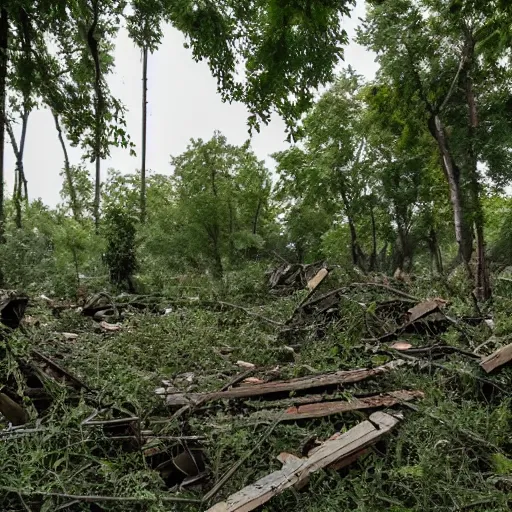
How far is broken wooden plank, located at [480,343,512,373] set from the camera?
11.8 feet

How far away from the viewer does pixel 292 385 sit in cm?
381

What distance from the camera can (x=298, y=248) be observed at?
68.9 feet

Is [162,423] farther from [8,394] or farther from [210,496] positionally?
[8,394]

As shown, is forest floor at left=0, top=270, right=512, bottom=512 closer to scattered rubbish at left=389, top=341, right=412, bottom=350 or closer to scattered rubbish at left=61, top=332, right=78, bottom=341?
scattered rubbish at left=389, top=341, right=412, bottom=350

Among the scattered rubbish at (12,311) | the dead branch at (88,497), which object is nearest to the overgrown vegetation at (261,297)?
the dead branch at (88,497)

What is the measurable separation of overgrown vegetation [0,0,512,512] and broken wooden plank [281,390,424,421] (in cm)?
8

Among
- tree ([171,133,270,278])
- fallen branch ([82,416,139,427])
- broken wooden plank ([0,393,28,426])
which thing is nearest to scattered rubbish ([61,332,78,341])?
broken wooden plank ([0,393,28,426])

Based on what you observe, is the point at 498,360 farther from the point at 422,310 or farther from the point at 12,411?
the point at 12,411

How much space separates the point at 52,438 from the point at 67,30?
9.15 meters

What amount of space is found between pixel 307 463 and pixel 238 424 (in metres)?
0.63

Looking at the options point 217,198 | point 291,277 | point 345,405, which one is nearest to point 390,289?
point 291,277

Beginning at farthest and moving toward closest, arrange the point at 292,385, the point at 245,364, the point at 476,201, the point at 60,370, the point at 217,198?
the point at 217,198 < the point at 476,201 < the point at 245,364 < the point at 292,385 < the point at 60,370

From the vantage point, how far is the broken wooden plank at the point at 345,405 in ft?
10.8

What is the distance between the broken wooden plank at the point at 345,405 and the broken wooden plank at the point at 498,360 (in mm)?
649
